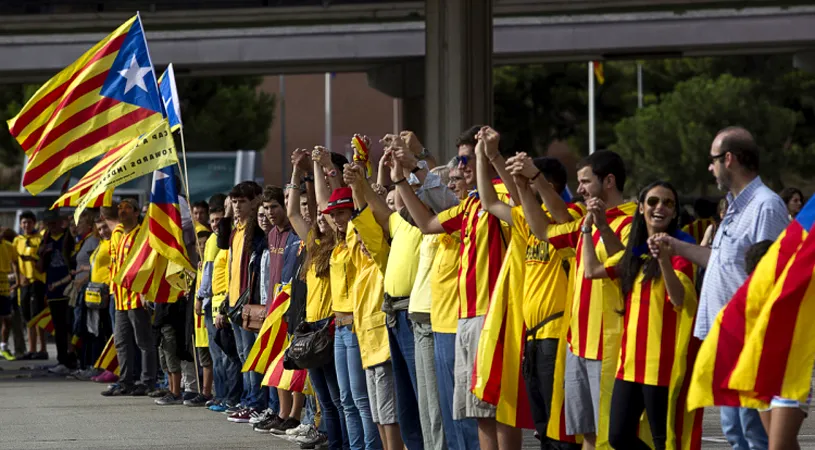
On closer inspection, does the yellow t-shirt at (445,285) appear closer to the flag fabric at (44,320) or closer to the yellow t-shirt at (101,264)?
the yellow t-shirt at (101,264)

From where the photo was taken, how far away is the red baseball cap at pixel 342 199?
9.57m

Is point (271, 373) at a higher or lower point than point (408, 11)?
lower

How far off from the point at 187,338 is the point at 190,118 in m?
42.2

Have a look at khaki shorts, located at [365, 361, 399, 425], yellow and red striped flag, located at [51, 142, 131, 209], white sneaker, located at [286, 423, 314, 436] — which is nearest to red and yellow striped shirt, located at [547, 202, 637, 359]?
khaki shorts, located at [365, 361, 399, 425]

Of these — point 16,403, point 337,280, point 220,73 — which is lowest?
point 16,403

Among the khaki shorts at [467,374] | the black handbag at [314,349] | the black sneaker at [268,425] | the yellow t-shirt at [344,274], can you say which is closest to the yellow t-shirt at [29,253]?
the black sneaker at [268,425]

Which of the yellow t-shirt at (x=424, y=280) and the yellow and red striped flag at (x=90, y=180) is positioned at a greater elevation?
the yellow and red striped flag at (x=90, y=180)

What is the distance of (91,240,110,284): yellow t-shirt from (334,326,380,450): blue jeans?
759cm

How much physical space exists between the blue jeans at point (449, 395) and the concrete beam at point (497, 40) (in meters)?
17.0

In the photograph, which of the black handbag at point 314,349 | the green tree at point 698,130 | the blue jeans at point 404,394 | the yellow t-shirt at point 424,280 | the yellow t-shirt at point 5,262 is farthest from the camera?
the green tree at point 698,130

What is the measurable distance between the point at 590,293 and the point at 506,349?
63 cm

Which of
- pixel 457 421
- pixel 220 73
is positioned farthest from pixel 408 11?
pixel 457 421

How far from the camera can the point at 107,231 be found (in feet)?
56.1

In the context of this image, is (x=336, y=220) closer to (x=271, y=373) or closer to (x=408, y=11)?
(x=271, y=373)
